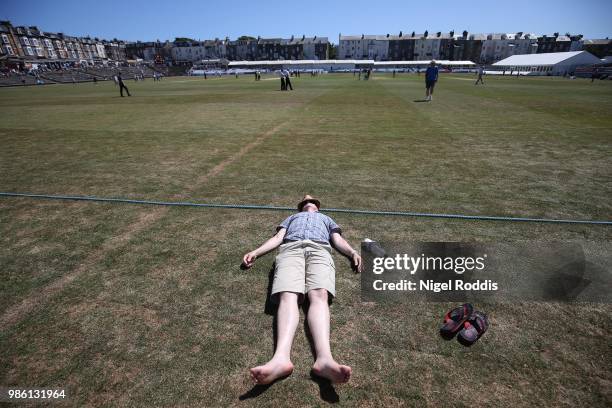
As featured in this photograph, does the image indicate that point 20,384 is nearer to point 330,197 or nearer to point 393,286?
point 393,286

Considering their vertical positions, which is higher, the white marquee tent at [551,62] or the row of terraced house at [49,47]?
the row of terraced house at [49,47]

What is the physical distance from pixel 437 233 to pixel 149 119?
14923 millimetres

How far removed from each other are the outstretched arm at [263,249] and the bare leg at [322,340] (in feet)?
3.31

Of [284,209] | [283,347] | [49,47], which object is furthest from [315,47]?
[283,347]

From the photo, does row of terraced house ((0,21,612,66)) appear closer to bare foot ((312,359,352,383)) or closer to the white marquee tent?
the white marquee tent

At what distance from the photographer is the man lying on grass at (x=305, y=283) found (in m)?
2.44

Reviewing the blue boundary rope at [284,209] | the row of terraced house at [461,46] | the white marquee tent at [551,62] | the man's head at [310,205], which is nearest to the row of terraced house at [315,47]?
the row of terraced house at [461,46]

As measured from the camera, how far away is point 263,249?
152 inches

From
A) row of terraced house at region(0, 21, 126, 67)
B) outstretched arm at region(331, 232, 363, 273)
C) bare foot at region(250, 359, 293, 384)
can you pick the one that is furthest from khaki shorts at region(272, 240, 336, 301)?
row of terraced house at region(0, 21, 126, 67)

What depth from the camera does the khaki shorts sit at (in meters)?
3.07

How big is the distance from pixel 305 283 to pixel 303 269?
153mm

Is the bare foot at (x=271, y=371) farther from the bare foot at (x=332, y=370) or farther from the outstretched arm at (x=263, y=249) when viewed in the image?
the outstretched arm at (x=263, y=249)

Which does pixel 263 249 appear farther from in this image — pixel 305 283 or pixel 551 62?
pixel 551 62

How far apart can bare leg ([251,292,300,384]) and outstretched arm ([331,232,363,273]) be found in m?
1.02
